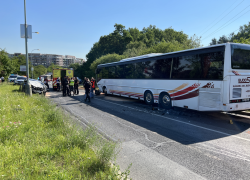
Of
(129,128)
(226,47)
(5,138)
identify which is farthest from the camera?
(226,47)

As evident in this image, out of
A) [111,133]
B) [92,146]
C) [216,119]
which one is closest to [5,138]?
[92,146]

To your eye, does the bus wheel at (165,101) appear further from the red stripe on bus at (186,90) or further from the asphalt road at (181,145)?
the asphalt road at (181,145)

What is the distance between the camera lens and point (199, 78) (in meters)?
8.65

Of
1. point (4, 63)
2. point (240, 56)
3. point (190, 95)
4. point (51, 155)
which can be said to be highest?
point (4, 63)

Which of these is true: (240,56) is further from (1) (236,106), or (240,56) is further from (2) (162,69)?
(2) (162,69)

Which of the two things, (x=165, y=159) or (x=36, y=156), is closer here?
(x=36, y=156)

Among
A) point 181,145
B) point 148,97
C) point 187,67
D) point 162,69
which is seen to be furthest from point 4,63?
point 181,145

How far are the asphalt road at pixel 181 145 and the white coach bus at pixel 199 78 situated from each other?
3.23 feet

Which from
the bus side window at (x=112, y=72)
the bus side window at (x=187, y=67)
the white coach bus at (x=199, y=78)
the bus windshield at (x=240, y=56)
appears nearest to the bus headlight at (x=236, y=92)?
the white coach bus at (x=199, y=78)

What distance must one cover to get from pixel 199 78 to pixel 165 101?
2.92 metres

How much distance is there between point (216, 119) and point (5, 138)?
331 inches

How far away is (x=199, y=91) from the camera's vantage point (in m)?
8.60

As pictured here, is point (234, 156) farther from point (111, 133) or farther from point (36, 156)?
point (36, 156)

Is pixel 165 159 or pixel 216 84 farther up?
pixel 216 84
